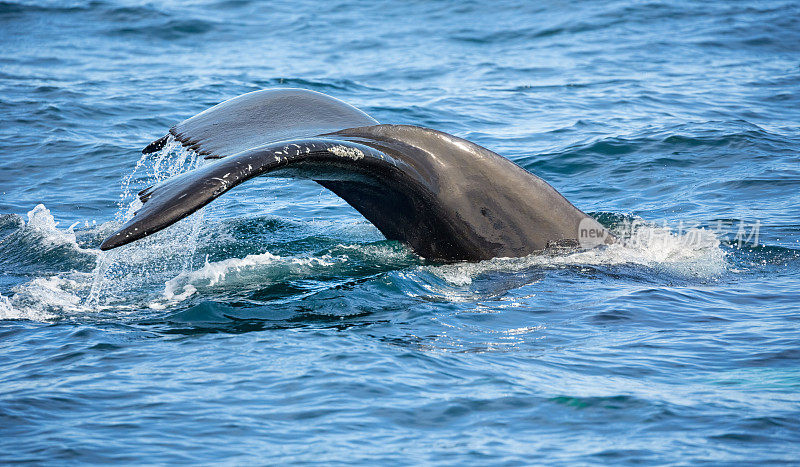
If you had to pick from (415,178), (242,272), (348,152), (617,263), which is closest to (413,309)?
(415,178)

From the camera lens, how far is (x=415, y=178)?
600 cm

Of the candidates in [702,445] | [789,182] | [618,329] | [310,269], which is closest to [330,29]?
[789,182]

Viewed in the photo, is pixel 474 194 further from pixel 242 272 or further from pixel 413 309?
pixel 242 272

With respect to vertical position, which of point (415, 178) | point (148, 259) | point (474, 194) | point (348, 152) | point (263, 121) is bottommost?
point (148, 259)

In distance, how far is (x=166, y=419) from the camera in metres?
4.57

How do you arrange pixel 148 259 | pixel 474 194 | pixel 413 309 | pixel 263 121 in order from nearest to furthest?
pixel 413 309, pixel 474 194, pixel 263 121, pixel 148 259

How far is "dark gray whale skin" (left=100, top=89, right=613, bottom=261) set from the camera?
599cm

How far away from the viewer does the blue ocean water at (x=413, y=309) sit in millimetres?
4461

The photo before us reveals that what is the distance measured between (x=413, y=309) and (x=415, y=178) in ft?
2.79

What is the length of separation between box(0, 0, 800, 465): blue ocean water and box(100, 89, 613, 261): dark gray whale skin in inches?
8.1

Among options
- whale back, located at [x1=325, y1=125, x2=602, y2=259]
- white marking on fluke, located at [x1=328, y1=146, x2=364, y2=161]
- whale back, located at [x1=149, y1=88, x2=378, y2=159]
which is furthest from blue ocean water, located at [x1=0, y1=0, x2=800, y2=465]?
white marking on fluke, located at [x1=328, y1=146, x2=364, y2=161]

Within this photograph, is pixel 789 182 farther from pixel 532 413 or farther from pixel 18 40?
pixel 18 40

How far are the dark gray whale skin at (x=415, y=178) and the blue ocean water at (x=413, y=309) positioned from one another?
20cm

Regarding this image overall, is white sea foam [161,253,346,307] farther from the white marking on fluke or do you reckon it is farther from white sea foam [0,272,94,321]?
the white marking on fluke
